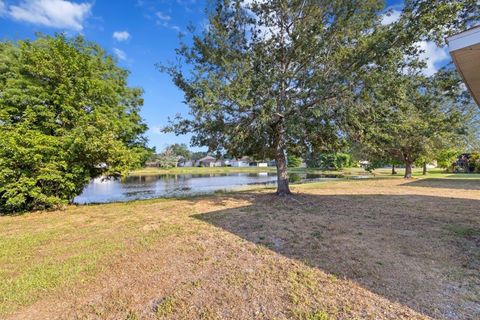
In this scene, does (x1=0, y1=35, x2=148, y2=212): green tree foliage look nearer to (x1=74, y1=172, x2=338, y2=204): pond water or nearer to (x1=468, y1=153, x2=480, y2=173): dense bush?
(x1=74, y1=172, x2=338, y2=204): pond water

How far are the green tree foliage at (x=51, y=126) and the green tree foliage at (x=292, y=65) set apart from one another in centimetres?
266

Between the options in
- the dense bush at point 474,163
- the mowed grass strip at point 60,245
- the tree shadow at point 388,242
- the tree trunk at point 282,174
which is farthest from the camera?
the dense bush at point 474,163

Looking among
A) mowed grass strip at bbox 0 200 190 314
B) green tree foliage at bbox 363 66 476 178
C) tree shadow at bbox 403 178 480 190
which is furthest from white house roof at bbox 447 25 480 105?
tree shadow at bbox 403 178 480 190

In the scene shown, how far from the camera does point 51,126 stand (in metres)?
8.80

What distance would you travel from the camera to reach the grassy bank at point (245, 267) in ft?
9.41

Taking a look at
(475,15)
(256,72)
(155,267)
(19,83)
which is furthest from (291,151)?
(19,83)

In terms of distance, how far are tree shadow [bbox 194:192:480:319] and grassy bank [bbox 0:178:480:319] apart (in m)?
0.02

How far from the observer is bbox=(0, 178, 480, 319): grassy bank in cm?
287

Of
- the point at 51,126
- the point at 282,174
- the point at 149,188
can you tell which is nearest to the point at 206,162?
the point at 149,188

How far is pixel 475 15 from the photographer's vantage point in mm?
7410

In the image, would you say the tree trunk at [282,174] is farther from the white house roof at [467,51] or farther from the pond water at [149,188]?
the white house roof at [467,51]

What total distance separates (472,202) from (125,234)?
11170 millimetres

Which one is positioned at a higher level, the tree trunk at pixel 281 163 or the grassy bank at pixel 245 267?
the tree trunk at pixel 281 163

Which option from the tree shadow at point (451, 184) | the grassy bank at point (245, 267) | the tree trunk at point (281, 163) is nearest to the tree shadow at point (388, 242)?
the grassy bank at point (245, 267)
